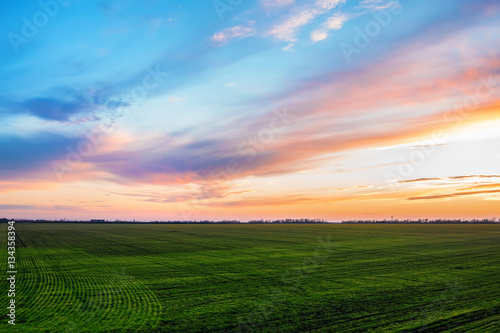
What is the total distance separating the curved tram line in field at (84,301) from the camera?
60.2ft

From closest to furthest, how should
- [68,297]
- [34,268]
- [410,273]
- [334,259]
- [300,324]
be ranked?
[300,324]
[68,297]
[410,273]
[34,268]
[334,259]

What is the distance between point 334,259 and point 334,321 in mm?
23827

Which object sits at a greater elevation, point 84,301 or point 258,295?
point 258,295

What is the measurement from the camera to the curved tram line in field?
18.4 m

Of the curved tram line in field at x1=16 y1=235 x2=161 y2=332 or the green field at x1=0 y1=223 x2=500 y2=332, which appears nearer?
the green field at x1=0 y1=223 x2=500 y2=332

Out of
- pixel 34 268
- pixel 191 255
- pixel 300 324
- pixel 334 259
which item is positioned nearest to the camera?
pixel 300 324

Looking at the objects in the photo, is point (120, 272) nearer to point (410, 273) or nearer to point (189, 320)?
point (189, 320)

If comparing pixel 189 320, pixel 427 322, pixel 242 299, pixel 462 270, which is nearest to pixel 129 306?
pixel 189 320

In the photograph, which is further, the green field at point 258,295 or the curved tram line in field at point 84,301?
the curved tram line in field at point 84,301

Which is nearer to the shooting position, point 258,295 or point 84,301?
point 84,301

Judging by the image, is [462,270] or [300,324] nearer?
[300,324]

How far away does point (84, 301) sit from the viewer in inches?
903

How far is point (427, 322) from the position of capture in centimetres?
1805

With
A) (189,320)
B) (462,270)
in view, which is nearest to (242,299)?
(189,320)
